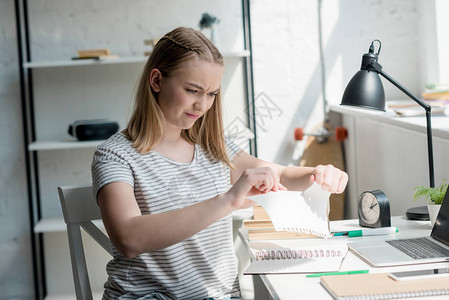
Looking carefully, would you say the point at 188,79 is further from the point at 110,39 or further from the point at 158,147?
the point at 110,39

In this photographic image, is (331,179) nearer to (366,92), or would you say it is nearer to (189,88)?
(366,92)

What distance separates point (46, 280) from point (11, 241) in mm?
290

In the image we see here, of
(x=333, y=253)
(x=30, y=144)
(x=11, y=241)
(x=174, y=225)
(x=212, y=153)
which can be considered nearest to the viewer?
(x=174, y=225)

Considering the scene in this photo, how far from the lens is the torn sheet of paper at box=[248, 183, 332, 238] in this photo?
1440 mm

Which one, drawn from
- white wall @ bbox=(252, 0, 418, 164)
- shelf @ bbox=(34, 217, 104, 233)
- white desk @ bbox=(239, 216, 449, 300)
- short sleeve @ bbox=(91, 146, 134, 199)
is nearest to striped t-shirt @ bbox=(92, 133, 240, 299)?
short sleeve @ bbox=(91, 146, 134, 199)

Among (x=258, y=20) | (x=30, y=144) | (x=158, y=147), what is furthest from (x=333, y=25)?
(x=158, y=147)

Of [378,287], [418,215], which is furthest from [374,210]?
[378,287]

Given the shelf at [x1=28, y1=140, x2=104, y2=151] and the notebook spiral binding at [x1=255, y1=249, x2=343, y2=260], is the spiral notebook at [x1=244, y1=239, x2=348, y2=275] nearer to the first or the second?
the notebook spiral binding at [x1=255, y1=249, x2=343, y2=260]

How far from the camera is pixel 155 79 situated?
160 centimetres

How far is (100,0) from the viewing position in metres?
3.28

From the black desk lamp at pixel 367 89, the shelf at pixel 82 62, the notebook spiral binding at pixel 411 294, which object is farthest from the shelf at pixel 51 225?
the notebook spiral binding at pixel 411 294

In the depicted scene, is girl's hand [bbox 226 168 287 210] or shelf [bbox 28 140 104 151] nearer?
girl's hand [bbox 226 168 287 210]

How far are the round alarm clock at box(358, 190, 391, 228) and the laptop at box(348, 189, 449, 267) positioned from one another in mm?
126

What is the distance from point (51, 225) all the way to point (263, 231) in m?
1.77
